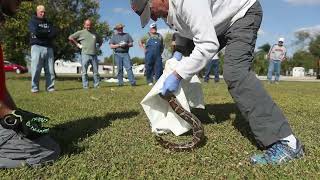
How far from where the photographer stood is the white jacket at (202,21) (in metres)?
3.66

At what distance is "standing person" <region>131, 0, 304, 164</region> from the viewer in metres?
3.63

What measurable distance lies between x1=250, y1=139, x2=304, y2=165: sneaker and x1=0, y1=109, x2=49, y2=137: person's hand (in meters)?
1.77

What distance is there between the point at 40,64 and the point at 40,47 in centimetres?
45

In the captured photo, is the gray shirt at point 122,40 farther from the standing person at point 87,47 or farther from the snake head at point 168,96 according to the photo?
the snake head at point 168,96

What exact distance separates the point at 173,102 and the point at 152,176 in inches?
52.0

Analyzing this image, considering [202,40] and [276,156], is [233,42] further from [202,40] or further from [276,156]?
[276,156]

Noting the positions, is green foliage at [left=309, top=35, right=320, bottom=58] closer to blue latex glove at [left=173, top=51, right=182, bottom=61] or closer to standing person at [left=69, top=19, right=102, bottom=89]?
standing person at [left=69, top=19, right=102, bottom=89]

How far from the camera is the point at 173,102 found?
4.40 metres

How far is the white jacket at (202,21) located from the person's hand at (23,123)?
1342 millimetres

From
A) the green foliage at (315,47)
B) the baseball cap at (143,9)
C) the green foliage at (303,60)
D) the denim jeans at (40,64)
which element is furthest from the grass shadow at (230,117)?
the green foliage at (315,47)

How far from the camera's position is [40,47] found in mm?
11336

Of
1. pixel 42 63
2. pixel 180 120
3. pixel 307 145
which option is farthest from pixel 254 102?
pixel 42 63

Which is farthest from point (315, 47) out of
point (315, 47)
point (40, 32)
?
point (40, 32)

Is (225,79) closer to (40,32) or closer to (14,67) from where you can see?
(40,32)
